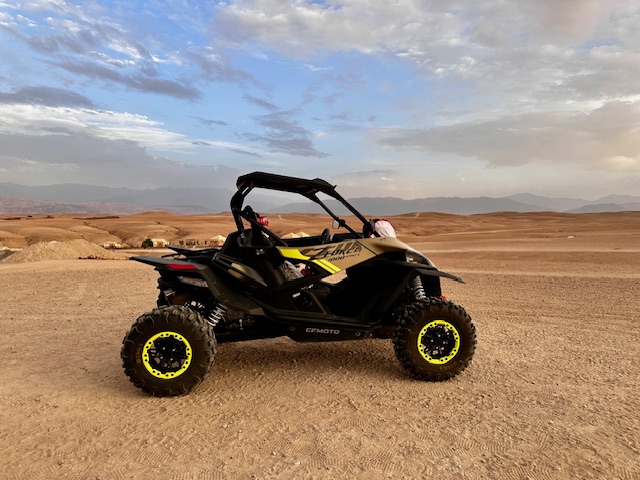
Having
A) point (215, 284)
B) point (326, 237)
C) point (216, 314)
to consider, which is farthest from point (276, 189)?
point (216, 314)

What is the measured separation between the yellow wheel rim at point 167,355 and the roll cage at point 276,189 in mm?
1303

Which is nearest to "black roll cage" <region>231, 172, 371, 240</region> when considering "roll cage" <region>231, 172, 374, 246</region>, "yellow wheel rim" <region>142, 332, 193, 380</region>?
Answer: "roll cage" <region>231, 172, 374, 246</region>

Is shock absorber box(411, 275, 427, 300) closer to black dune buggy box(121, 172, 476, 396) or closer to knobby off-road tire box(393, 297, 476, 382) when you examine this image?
black dune buggy box(121, 172, 476, 396)

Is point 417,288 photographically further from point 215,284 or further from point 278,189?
point 215,284

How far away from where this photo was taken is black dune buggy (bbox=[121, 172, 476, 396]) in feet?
14.5

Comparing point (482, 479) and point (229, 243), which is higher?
point (229, 243)

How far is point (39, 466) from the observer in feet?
10.3

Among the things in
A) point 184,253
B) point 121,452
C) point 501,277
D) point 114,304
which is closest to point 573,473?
point 121,452

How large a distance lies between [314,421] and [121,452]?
4.97ft

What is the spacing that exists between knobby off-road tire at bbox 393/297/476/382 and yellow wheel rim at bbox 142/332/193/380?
2.15m

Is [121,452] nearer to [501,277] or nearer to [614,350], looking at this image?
[614,350]

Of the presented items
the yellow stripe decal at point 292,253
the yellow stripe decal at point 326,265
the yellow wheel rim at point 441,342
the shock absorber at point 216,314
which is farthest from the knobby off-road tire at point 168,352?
the yellow wheel rim at point 441,342

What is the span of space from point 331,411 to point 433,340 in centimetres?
142

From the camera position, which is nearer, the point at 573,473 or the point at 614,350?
the point at 573,473
